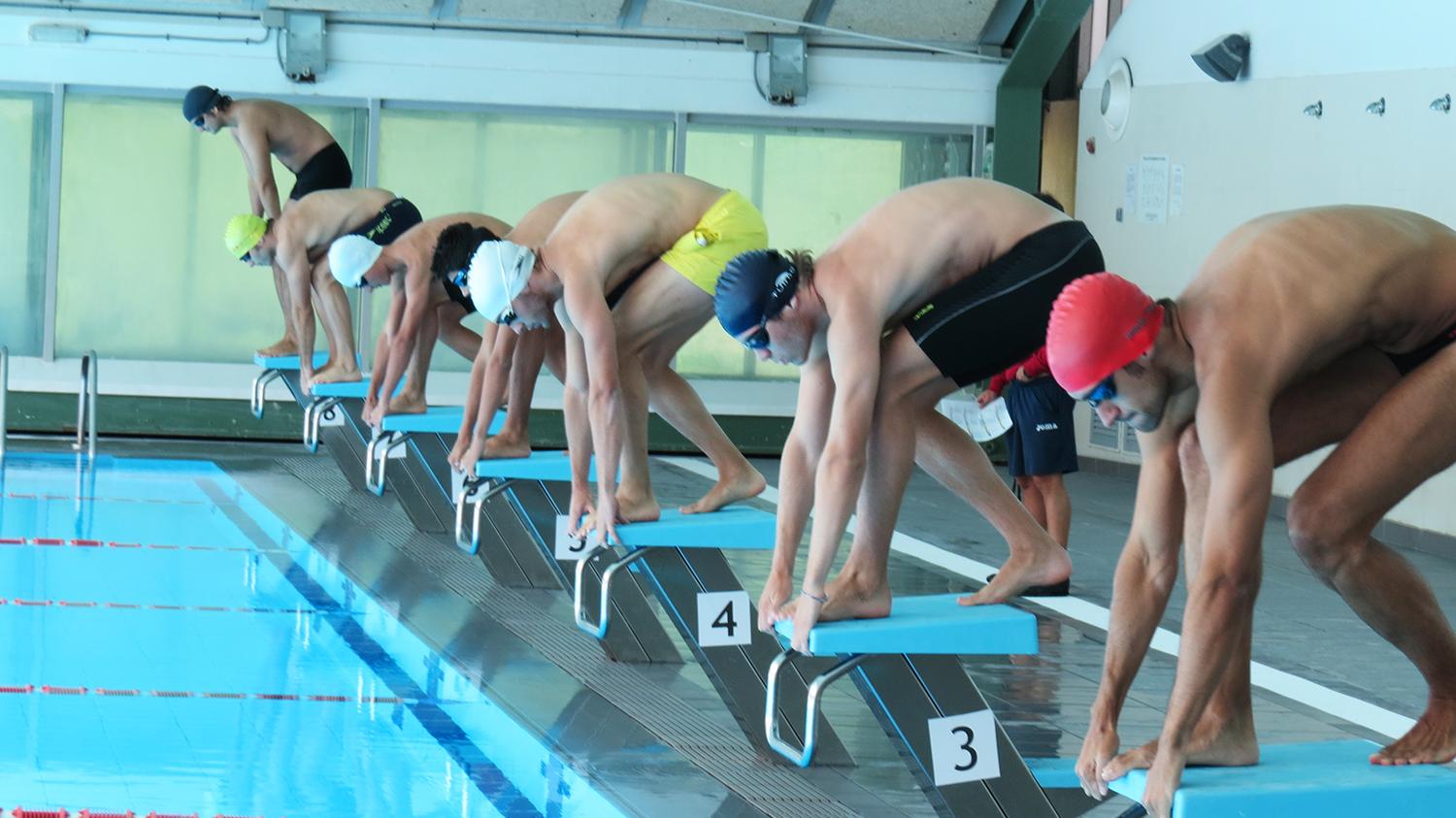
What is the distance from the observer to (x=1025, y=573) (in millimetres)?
4219

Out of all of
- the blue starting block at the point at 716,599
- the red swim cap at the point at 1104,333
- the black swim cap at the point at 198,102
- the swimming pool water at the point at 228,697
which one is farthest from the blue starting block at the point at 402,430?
the red swim cap at the point at 1104,333

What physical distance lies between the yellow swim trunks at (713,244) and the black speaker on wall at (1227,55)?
251 inches

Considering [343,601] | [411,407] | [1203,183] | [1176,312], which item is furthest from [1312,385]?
[1203,183]

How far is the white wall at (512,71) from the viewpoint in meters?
12.7

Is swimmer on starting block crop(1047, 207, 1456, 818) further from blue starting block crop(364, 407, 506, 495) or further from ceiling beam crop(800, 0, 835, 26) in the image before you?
ceiling beam crop(800, 0, 835, 26)

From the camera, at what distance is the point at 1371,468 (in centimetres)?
319

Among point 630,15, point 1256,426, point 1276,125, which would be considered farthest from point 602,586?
point 630,15

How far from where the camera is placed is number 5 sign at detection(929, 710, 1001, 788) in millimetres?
3773

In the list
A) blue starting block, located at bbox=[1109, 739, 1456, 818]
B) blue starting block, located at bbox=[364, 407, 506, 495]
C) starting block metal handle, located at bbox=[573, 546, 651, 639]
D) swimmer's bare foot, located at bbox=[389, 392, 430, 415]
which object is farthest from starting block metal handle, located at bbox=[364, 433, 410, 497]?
blue starting block, located at bbox=[1109, 739, 1456, 818]

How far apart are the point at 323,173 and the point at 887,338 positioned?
7478 millimetres

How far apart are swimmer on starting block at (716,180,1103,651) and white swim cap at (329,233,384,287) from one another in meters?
4.92

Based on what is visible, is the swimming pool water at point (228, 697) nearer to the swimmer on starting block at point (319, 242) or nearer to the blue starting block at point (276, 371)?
the swimmer on starting block at point (319, 242)

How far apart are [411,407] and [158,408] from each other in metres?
5.55

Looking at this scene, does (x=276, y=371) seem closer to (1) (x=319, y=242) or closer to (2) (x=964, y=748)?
(1) (x=319, y=242)
